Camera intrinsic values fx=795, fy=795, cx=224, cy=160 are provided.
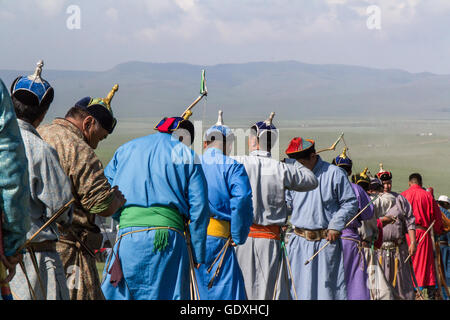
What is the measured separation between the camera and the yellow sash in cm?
649

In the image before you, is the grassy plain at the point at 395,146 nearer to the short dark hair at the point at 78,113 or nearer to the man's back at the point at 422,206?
the man's back at the point at 422,206

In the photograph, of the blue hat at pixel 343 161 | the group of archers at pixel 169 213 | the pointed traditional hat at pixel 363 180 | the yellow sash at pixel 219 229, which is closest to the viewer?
the group of archers at pixel 169 213

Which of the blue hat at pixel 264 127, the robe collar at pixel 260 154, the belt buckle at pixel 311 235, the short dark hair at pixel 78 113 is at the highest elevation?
the short dark hair at pixel 78 113

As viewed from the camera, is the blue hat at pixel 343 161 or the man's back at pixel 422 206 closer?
the blue hat at pixel 343 161

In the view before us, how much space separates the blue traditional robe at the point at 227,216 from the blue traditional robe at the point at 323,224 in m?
1.48

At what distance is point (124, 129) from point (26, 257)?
7.02 meters

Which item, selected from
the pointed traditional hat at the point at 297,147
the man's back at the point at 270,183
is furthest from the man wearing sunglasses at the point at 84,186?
the pointed traditional hat at the point at 297,147

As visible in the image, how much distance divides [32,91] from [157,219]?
4.78 ft

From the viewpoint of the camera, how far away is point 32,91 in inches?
159

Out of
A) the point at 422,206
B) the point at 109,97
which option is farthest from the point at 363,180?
the point at 109,97

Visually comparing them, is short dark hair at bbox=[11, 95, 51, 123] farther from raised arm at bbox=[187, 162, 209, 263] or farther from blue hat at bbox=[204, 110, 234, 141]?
blue hat at bbox=[204, 110, 234, 141]

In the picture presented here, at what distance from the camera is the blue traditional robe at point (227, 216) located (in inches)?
251

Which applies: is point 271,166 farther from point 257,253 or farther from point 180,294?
point 180,294

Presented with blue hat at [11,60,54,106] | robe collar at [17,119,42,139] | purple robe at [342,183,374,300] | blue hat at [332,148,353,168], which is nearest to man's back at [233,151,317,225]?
purple robe at [342,183,374,300]
